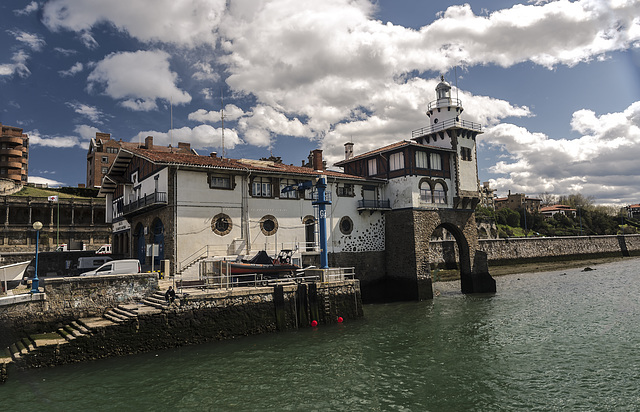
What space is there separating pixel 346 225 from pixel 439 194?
30.2 feet

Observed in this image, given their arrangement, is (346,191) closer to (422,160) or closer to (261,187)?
(422,160)

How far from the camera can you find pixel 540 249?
2461 inches

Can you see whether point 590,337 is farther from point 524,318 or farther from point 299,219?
point 299,219

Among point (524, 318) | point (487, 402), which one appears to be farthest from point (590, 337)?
point (487, 402)

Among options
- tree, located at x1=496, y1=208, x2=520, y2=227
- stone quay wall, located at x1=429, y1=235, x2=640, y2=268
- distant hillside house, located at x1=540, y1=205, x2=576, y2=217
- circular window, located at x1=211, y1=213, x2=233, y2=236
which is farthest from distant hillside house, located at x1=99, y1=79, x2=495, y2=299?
distant hillside house, located at x1=540, y1=205, x2=576, y2=217

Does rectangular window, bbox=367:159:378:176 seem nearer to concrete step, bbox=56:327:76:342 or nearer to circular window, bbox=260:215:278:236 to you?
circular window, bbox=260:215:278:236

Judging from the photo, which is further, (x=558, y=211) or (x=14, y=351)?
(x=558, y=211)

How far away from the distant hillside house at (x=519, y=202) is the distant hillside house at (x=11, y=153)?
→ 119260mm

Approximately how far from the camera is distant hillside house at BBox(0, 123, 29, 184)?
7756 cm

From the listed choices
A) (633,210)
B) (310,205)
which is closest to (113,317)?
(310,205)

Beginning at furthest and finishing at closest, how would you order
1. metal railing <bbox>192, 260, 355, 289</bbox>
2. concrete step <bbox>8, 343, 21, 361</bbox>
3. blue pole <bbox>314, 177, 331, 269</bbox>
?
blue pole <bbox>314, 177, 331, 269</bbox> → metal railing <bbox>192, 260, 355, 289</bbox> → concrete step <bbox>8, 343, 21, 361</bbox>

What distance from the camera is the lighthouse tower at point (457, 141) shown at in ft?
122

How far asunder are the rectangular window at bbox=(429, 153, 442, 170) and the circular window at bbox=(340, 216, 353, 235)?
30.1 feet

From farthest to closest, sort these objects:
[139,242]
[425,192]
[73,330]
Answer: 1. [425,192]
2. [139,242]
3. [73,330]
